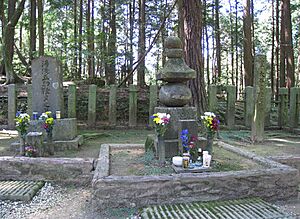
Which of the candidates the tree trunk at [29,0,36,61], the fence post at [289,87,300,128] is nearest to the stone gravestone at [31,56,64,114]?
the fence post at [289,87,300,128]

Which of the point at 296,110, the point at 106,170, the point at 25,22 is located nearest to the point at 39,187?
the point at 106,170

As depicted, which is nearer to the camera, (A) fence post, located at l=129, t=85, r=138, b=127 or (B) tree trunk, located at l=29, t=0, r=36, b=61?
(A) fence post, located at l=129, t=85, r=138, b=127

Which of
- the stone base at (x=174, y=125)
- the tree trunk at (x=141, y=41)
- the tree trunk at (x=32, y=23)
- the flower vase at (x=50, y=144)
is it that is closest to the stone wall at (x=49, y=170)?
the flower vase at (x=50, y=144)

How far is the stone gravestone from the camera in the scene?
254 inches

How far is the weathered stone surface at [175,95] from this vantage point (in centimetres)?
473

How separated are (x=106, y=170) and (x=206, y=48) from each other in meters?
18.8

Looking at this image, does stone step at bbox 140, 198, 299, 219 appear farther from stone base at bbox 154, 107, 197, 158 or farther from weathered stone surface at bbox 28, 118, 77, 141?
weathered stone surface at bbox 28, 118, 77, 141

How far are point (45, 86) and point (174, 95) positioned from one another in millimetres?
3474

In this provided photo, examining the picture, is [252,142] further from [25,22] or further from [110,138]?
[25,22]

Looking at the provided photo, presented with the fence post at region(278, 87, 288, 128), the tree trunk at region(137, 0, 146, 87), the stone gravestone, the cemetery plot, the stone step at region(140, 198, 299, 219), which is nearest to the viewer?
the stone step at region(140, 198, 299, 219)

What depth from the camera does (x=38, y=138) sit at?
5258mm

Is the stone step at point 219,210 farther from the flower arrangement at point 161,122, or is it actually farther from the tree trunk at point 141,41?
the tree trunk at point 141,41

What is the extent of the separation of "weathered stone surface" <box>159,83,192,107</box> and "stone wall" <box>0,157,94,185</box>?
1.70 metres

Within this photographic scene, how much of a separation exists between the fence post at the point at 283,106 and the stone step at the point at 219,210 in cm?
679
